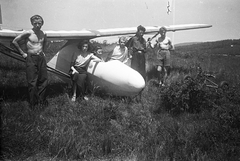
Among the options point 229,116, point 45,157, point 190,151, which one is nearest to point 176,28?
point 229,116

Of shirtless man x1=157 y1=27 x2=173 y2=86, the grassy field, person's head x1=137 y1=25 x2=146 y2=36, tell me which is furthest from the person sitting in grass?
shirtless man x1=157 y1=27 x2=173 y2=86

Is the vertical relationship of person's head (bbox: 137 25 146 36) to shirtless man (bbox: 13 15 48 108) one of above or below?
above

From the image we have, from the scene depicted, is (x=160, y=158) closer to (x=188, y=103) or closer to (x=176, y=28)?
(x=188, y=103)

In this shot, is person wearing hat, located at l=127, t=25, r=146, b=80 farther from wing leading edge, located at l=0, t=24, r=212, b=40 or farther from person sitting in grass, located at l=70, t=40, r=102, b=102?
person sitting in grass, located at l=70, t=40, r=102, b=102

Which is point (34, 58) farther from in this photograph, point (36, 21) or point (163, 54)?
point (163, 54)

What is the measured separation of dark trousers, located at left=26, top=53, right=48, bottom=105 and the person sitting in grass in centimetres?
96

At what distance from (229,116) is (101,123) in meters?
2.41

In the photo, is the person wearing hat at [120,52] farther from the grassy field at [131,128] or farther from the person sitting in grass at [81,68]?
the grassy field at [131,128]

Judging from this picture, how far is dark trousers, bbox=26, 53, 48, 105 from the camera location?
178 inches

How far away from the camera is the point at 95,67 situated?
5.90 metres

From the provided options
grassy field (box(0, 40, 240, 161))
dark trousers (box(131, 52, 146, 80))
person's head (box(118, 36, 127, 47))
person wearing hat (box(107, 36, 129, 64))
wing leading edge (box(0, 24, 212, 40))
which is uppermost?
wing leading edge (box(0, 24, 212, 40))

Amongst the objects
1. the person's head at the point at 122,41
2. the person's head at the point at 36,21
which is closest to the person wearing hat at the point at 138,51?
the person's head at the point at 122,41

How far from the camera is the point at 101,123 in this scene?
12.7 ft

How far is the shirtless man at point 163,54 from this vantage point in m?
7.39
